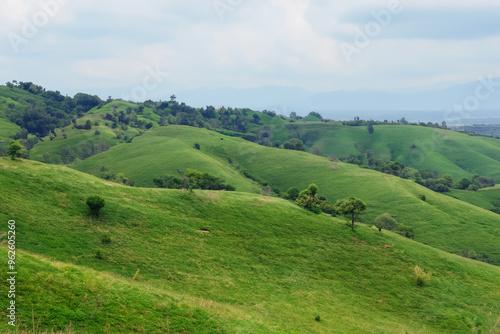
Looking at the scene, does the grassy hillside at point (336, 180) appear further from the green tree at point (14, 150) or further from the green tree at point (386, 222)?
the green tree at point (14, 150)

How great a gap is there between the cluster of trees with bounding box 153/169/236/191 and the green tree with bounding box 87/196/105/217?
83.2ft

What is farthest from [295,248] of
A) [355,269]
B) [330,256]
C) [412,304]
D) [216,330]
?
[216,330]

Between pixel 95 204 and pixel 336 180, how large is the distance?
114 metres

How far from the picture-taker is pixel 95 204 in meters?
51.8

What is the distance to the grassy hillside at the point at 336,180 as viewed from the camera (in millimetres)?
98438

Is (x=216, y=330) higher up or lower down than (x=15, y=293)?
lower down

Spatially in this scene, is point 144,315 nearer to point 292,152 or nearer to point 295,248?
point 295,248

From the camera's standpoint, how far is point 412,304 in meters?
49.9

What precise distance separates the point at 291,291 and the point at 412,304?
18.3 m

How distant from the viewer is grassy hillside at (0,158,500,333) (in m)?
29.0

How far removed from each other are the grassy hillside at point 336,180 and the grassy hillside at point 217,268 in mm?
38966

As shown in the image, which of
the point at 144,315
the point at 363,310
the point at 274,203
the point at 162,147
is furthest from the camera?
the point at 162,147

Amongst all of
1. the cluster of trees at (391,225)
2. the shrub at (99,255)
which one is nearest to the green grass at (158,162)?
the cluster of trees at (391,225)

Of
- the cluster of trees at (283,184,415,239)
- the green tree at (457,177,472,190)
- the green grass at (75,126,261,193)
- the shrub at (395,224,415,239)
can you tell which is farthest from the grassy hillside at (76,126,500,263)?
the green tree at (457,177,472,190)
